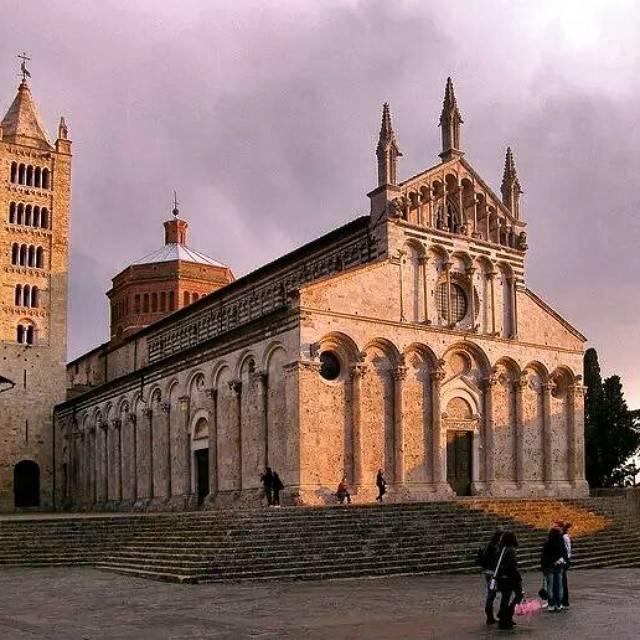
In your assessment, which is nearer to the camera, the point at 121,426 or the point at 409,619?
the point at 409,619

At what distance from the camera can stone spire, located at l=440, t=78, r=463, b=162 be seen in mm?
37562

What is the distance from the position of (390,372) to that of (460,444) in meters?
4.58

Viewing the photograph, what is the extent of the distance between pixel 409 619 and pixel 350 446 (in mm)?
17724

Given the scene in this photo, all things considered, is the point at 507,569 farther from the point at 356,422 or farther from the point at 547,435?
the point at 547,435

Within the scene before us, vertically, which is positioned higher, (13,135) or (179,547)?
(13,135)

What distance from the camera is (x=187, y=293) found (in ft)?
202

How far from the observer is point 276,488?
30.2 meters

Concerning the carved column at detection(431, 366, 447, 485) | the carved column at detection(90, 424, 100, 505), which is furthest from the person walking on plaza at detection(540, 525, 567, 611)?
the carved column at detection(90, 424, 100, 505)

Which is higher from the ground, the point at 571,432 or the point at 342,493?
the point at 571,432

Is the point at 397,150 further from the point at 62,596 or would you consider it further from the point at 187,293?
the point at 187,293

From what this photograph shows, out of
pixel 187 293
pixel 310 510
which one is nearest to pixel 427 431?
pixel 310 510

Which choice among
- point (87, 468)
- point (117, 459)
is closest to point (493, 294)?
point (117, 459)

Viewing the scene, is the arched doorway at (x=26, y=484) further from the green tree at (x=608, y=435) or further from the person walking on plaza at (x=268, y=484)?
the green tree at (x=608, y=435)

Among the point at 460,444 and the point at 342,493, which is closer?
the point at 342,493
